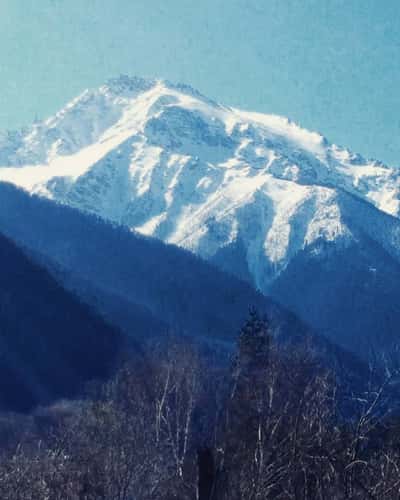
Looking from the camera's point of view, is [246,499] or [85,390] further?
[85,390]

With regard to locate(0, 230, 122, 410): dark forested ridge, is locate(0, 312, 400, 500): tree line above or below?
above

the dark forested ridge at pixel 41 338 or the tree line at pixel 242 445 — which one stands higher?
the tree line at pixel 242 445

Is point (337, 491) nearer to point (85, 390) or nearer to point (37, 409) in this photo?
point (37, 409)

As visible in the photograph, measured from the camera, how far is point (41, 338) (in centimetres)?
15088

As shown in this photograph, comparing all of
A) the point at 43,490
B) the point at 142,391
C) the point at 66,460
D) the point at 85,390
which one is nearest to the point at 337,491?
the point at 43,490

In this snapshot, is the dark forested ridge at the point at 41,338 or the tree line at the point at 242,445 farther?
the dark forested ridge at the point at 41,338

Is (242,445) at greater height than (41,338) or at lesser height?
greater

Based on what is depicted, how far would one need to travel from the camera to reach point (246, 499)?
1939cm

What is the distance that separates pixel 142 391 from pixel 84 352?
92430 millimetres

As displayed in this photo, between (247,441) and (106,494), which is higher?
(247,441)

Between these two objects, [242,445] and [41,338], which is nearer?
[242,445]

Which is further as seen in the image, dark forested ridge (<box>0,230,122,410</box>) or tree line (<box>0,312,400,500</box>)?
dark forested ridge (<box>0,230,122,410</box>)

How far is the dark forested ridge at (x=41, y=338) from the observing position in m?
127

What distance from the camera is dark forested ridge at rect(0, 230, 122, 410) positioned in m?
127
